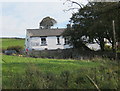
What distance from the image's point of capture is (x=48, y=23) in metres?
65.1

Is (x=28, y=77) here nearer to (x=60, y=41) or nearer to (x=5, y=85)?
(x=5, y=85)

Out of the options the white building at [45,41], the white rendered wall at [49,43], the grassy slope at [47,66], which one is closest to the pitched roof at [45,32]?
the white building at [45,41]

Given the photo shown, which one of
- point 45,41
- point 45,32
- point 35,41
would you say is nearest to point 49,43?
point 45,41

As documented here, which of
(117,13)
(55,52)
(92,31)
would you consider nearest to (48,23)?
(55,52)

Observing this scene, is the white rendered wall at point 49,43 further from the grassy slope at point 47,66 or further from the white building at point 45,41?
the grassy slope at point 47,66

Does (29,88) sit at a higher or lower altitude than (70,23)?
lower

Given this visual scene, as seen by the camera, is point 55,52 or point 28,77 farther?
point 55,52

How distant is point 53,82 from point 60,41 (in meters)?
37.2

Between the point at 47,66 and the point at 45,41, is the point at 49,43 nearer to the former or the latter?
the point at 45,41

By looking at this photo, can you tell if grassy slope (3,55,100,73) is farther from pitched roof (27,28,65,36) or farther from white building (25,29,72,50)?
pitched roof (27,28,65,36)

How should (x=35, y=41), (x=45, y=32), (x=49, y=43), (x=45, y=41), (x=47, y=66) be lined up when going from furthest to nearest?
(x=45, y=32), (x=45, y=41), (x=49, y=43), (x=35, y=41), (x=47, y=66)

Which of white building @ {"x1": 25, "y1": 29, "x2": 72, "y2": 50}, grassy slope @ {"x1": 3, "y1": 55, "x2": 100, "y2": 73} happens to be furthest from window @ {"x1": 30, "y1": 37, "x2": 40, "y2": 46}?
grassy slope @ {"x1": 3, "y1": 55, "x2": 100, "y2": 73}

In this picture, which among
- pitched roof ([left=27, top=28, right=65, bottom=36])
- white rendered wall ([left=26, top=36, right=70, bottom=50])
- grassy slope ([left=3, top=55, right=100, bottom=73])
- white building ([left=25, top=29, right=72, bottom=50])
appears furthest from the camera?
pitched roof ([left=27, top=28, right=65, bottom=36])

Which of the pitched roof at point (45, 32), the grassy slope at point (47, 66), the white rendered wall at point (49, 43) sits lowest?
the grassy slope at point (47, 66)
